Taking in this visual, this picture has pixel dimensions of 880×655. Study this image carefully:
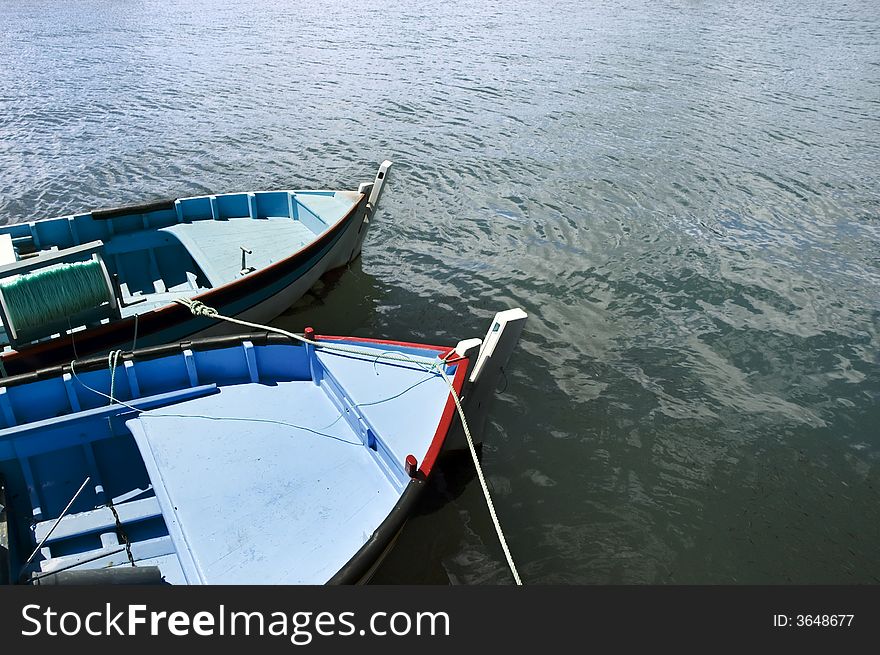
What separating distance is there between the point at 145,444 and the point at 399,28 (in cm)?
4555

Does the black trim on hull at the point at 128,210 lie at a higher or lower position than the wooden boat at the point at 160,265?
higher

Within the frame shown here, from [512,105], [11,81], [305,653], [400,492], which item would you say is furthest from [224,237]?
[11,81]

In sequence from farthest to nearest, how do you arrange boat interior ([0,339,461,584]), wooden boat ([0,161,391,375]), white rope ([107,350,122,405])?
wooden boat ([0,161,391,375]) < white rope ([107,350,122,405]) < boat interior ([0,339,461,584])

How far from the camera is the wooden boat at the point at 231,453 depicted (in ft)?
26.2

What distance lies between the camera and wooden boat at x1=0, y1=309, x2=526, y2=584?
797 centimetres

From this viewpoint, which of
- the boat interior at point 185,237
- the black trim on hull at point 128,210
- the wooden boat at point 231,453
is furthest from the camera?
the black trim on hull at point 128,210

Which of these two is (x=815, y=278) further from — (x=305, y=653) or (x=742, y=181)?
(x=305, y=653)

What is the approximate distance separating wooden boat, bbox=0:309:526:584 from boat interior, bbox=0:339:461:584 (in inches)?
0.8

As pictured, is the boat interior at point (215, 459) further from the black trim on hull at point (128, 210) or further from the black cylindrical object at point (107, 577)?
the black trim on hull at point (128, 210)

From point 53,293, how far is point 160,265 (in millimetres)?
5195

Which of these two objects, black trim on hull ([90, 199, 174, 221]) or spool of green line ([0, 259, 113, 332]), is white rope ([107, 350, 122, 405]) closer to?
spool of green line ([0, 259, 113, 332])

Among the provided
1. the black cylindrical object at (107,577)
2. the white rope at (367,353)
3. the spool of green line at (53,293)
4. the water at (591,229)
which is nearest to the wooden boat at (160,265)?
the spool of green line at (53,293)

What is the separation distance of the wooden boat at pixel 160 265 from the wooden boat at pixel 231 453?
1.56 meters

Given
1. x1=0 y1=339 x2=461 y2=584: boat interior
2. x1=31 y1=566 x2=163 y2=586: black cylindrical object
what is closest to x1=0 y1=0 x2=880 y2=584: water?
x1=0 y1=339 x2=461 y2=584: boat interior
